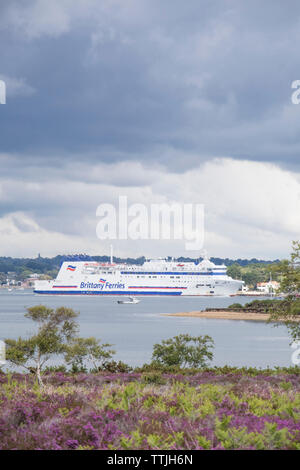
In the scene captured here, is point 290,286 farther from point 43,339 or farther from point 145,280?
point 145,280

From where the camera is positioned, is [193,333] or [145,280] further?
[145,280]

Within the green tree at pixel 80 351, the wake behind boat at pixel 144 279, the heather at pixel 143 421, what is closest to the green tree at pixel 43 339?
the green tree at pixel 80 351

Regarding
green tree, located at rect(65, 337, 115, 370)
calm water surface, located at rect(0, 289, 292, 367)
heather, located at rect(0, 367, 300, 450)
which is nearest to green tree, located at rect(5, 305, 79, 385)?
green tree, located at rect(65, 337, 115, 370)

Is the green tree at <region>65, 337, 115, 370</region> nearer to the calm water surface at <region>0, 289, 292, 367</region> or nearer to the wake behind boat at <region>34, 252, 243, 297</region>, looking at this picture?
the calm water surface at <region>0, 289, 292, 367</region>

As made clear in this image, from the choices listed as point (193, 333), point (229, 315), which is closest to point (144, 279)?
point (229, 315)

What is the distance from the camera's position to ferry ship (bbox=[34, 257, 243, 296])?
157000 mm

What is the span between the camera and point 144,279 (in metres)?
157

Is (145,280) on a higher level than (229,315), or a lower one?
higher

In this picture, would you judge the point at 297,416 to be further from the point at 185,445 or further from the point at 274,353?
the point at 274,353

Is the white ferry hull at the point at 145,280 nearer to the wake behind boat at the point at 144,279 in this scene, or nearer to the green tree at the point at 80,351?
the wake behind boat at the point at 144,279

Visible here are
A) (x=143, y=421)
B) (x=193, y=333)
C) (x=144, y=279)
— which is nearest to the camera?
(x=143, y=421)

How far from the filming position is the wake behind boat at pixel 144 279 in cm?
15700
